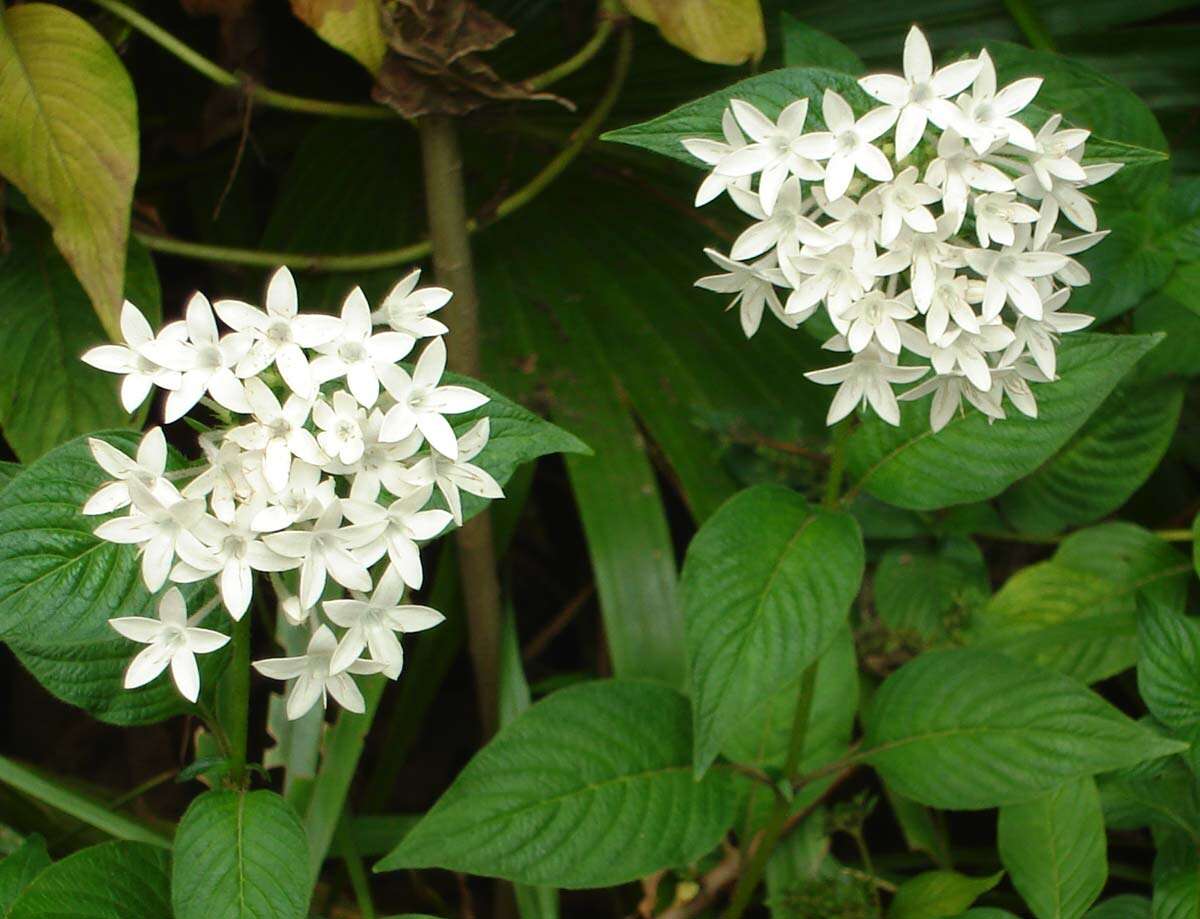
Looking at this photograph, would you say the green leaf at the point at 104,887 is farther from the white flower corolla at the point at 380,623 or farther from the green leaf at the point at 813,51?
the green leaf at the point at 813,51

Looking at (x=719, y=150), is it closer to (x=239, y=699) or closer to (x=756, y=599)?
(x=756, y=599)

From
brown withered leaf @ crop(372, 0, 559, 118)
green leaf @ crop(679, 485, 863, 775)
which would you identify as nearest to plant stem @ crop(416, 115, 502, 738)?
brown withered leaf @ crop(372, 0, 559, 118)

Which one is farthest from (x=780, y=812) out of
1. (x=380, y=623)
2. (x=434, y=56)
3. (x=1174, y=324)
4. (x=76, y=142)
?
(x=76, y=142)

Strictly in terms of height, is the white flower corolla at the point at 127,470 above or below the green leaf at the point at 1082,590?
above

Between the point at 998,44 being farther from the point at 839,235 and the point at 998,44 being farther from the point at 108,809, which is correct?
the point at 108,809

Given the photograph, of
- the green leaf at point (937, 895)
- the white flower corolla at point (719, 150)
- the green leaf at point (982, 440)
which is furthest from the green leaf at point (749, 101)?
the green leaf at point (937, 895)

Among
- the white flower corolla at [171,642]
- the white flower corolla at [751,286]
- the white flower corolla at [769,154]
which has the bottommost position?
the white flower corolla at [171,642]

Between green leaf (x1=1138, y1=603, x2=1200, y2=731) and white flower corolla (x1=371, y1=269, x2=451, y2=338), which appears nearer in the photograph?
white flower corolla (x1=371, y1=269, x2=451, y2=338)

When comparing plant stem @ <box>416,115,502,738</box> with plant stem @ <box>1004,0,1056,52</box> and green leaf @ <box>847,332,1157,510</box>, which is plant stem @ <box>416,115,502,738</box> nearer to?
green leaf @ <box>847,332,1157,510</box>
